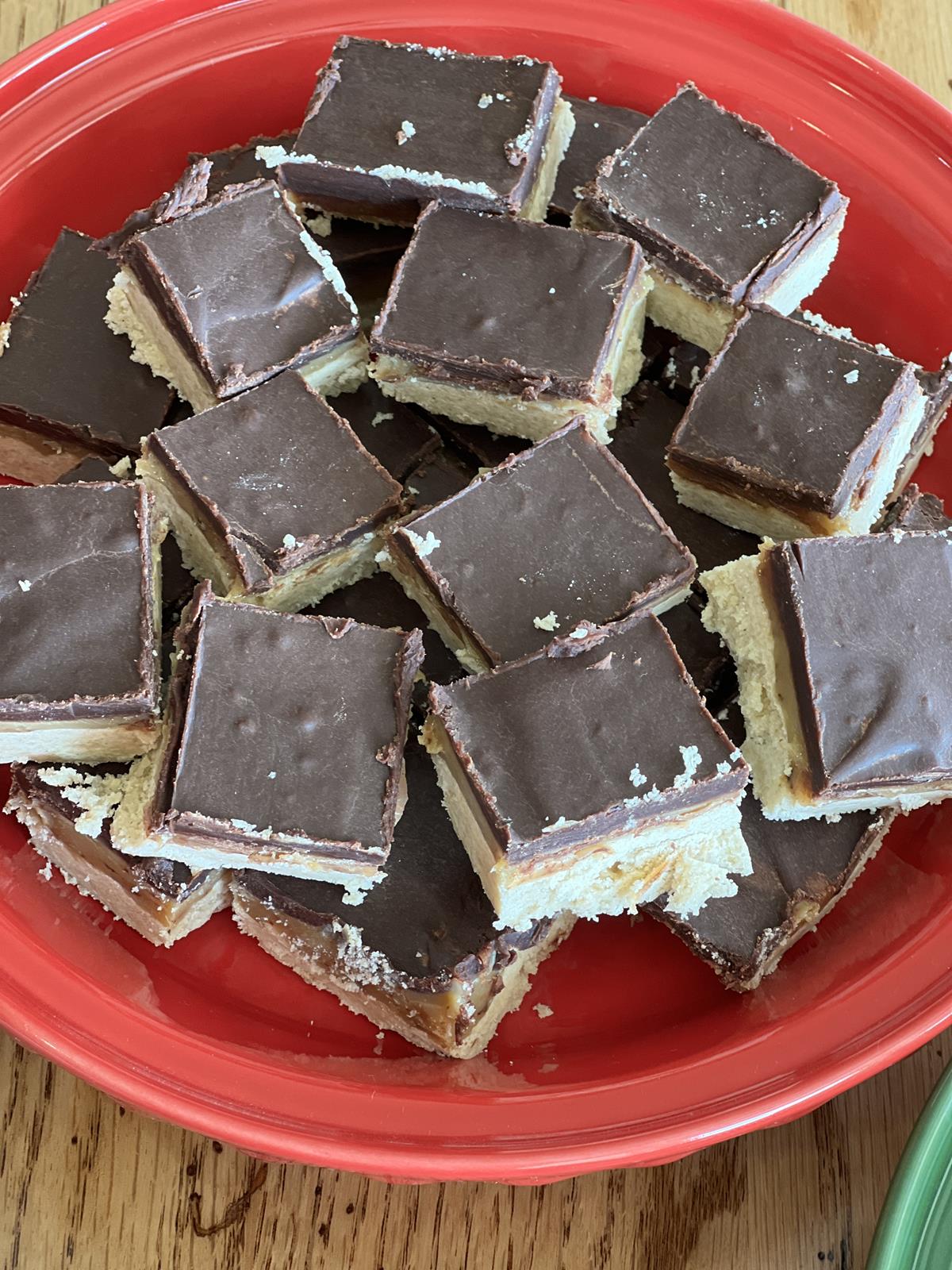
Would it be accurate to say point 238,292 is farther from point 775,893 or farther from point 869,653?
point 775,893

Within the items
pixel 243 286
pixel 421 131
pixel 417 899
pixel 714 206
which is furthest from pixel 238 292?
pixel 417 899

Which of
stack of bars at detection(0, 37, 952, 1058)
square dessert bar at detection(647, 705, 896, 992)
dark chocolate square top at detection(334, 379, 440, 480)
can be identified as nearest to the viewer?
stack of bars at detection(0, 37, 952, 1058)

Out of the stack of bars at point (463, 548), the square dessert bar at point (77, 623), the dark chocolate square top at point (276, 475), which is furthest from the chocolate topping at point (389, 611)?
the square dessert bar at point (77, 623)

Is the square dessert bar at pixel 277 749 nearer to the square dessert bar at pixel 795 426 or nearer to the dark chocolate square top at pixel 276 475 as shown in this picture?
the dark chocolate square top at pixel 276 475

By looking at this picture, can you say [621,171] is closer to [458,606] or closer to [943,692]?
[458,606]

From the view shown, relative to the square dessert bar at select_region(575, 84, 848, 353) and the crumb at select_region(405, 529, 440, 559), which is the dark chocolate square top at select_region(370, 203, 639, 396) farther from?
the crumb at select_region(405, 529, 440, 559)

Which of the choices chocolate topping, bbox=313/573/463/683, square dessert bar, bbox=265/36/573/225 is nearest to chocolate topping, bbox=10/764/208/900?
chocolate topping, bbox=313/573/463/683

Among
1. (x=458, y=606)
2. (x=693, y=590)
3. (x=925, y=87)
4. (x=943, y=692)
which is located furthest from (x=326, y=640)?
(x=925, y=87)
